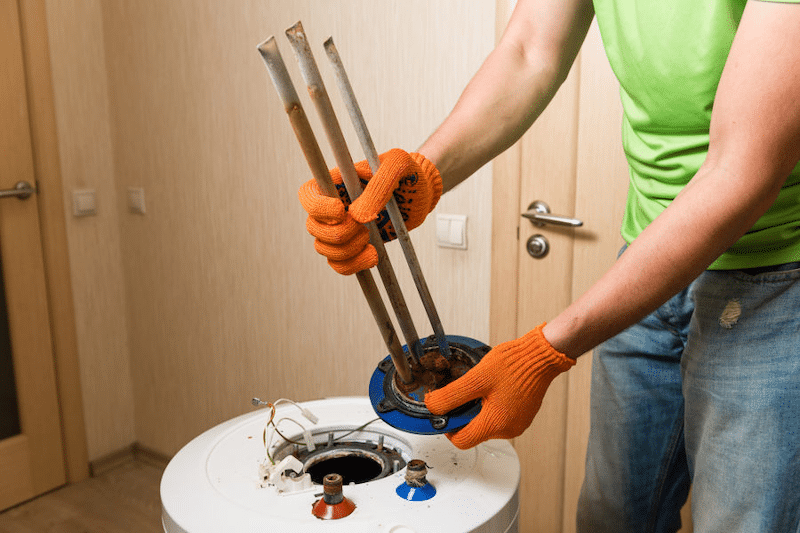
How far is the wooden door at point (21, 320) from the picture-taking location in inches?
87.6

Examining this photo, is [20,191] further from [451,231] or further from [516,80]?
[516,80]

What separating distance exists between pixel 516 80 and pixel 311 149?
48cm

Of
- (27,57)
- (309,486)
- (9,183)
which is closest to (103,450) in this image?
(9,183)

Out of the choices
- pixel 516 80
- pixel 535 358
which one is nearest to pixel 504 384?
pixel 535 358

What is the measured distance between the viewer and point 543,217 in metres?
Answer: 1.58

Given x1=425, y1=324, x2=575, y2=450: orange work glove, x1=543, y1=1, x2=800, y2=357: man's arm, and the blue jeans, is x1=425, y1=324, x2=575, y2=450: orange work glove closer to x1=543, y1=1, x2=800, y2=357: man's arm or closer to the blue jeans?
x1=543, y1=1, x2=800, y2=357: man's arm

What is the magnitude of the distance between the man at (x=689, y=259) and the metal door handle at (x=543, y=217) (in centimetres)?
49

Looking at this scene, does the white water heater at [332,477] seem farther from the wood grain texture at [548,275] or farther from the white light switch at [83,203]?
the white light switch at [83,203]

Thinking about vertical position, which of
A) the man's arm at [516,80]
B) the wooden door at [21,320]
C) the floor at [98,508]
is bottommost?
the floor at [98,508]

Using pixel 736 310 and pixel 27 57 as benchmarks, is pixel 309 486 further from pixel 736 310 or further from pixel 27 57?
pixel 27 57

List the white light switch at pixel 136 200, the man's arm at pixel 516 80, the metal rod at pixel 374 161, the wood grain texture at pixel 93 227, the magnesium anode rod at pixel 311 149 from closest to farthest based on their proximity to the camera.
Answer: the magnesium anode rod at pixel 311 149
the metal rod at pixel 374 161
the man's arm at pixel 516 80
the wood grain texture at pixel 93 227
the white light switch at pixel 136 200

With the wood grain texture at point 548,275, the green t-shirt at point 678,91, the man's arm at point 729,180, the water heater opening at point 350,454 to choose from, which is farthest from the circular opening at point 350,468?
the wood grain texture at point 548,275

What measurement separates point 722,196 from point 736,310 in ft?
0.69

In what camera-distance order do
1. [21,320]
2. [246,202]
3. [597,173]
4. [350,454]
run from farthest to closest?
[21,320], [246,202], [597,173], [350,454]
